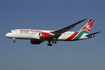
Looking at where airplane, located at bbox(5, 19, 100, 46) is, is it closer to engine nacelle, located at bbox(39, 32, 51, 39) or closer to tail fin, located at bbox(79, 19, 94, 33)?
engine nacelle, located at bbox(39, 32, 51, 39)

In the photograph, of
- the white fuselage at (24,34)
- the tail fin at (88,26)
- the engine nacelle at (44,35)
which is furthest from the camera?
the tail fin at (88,26)

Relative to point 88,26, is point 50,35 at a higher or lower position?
lower

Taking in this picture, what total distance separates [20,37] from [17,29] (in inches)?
90.4

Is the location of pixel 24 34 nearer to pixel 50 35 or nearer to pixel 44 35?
pixel 44 35

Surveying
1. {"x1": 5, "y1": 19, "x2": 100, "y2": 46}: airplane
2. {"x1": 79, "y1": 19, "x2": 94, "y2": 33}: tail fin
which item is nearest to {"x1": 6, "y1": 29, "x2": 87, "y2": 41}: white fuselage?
{"x1": 5, "y1": 19, "x2": 100, "y2": 46}: airplane

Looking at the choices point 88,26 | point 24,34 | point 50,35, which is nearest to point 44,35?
point 50,35

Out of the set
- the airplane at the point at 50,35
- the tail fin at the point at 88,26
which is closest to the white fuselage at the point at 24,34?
the airplane at the point at 50,35

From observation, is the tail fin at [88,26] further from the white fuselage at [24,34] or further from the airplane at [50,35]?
the white fuselage at [24,34]

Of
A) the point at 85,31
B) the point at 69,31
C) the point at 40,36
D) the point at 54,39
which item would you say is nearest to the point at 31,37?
the point at 40,36

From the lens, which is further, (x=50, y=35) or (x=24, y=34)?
(x=50, y=35)

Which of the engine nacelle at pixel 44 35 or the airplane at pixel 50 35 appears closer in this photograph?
the airplane at pixel 50 35

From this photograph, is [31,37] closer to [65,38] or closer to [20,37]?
[20,37]

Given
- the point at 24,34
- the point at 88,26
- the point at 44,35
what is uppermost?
the point at 88,26

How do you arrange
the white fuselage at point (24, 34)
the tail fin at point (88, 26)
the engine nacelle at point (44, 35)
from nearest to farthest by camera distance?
the white fuselage at point (24, 34) < the engine nacelle at point (44, 35) < the tail fin at point (88, 26)
